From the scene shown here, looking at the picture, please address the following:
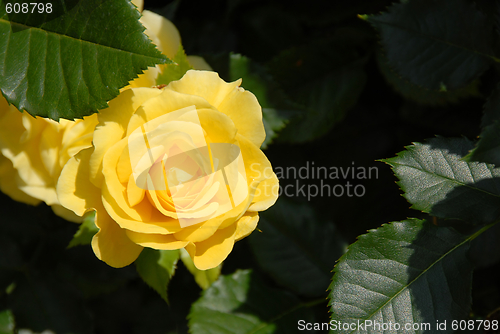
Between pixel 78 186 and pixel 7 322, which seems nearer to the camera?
pixel 78 186

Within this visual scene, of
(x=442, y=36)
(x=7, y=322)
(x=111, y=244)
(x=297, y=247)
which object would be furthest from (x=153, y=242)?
(x=442, y=36)

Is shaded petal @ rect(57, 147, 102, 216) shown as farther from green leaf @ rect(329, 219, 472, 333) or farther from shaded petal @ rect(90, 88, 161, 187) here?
green leaf @ rect(329, 219, 472, 333)

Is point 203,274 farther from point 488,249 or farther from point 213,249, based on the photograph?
point 488,249

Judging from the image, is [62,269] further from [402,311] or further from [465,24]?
[465,24]

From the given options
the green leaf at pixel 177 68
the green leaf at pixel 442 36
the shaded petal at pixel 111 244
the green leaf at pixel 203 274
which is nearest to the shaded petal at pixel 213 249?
the shaded petal at pixel 111 244

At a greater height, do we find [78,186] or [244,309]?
[78,186]

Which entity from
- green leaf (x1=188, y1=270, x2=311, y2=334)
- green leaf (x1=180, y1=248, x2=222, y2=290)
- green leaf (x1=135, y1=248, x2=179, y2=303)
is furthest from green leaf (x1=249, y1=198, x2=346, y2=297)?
green leaf (x1=135, y1=248, x2=179, y2=303)
